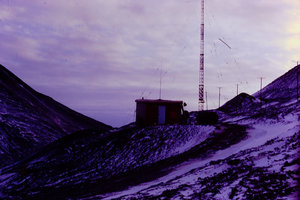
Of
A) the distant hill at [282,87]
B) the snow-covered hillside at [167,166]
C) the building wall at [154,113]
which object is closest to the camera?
the snow-covered hillside at [167,166]

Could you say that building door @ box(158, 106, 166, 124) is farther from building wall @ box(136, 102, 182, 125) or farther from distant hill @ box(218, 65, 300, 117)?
distant hill @ box(218, 65, 300, 117)

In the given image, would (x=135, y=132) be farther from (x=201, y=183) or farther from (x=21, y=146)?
(x=21, y=146)

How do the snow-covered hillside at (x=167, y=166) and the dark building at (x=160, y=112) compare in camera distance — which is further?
the dark building at (x=160, y=112)

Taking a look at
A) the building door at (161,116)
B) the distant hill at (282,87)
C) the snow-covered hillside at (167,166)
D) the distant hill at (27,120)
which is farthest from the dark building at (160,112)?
the distant hill at (282,87)

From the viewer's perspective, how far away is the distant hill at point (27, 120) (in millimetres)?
70238

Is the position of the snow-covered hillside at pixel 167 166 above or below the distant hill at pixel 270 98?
below

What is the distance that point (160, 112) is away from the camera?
43062mm

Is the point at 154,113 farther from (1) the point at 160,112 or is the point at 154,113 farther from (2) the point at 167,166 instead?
(2) the point at 167,166

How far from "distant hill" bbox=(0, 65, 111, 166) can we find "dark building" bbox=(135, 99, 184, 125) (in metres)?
30.8

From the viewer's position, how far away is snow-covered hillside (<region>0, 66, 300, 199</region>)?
Result: 16703 mm

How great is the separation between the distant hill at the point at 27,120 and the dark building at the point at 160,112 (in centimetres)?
3080

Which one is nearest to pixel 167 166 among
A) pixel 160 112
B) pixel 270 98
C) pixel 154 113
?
pixel 154 113

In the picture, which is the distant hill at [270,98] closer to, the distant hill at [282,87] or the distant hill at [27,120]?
the distant hill at [282,87]

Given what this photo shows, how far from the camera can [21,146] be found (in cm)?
7031
